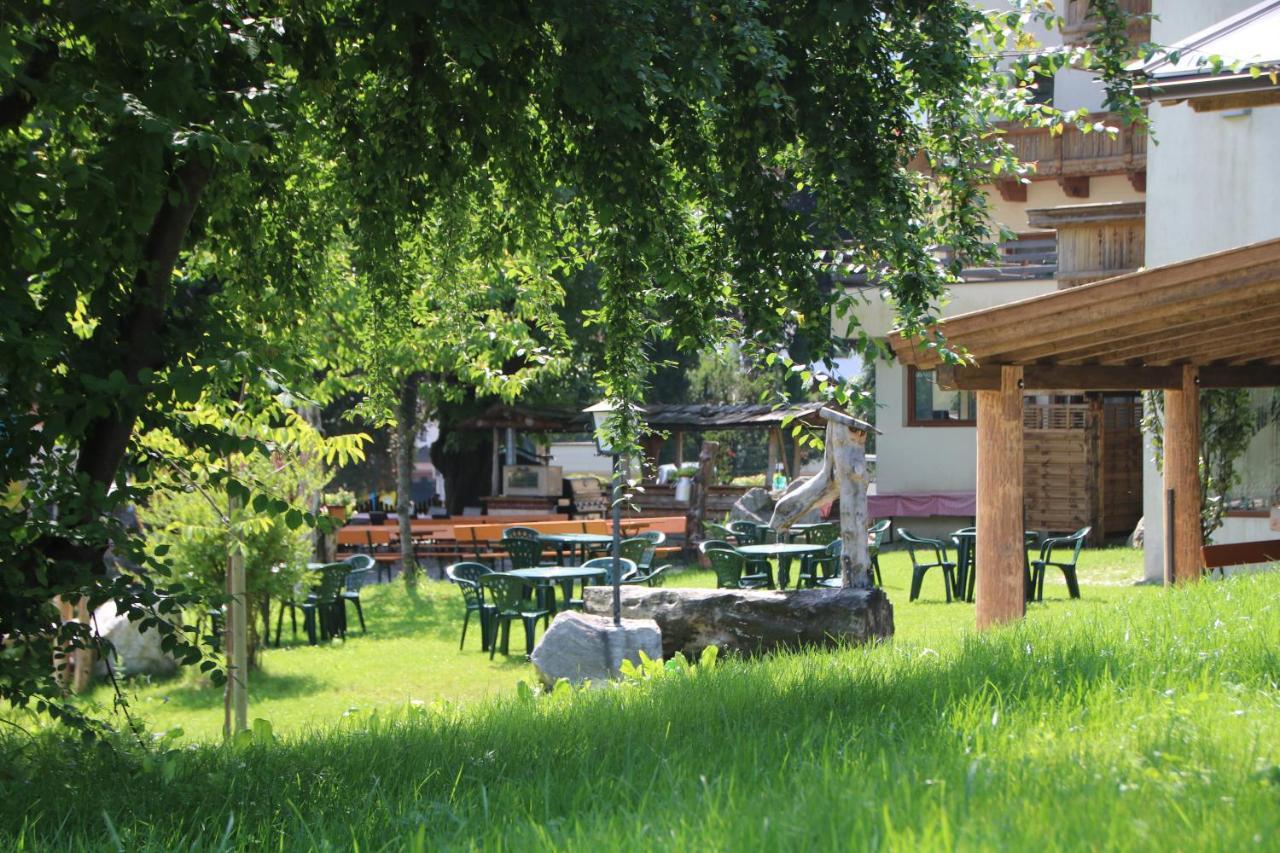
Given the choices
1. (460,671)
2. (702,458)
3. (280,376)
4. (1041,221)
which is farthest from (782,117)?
(702,458)

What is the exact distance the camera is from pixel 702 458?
26.2 meters

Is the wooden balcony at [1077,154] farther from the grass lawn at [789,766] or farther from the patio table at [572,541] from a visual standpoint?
the grass lawn at [789,766]

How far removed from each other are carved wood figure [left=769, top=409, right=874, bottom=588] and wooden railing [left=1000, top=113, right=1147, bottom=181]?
367 inches

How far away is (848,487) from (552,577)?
3.35 meters

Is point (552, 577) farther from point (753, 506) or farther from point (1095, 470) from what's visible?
point (753, 506)

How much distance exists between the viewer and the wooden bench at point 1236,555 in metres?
11.0

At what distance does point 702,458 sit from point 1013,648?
19728mm

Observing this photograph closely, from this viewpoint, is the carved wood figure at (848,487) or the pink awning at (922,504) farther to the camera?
the pink awning at (922,504)

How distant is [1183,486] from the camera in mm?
11570

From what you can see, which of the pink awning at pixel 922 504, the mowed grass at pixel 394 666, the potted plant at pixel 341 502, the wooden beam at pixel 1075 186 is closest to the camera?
the mowed grass at pixel 394 666

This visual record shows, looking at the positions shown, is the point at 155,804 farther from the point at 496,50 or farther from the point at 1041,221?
the point at 1041,221

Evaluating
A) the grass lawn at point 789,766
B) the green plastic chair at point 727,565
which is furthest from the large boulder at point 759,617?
the grass lawn at point 789,766

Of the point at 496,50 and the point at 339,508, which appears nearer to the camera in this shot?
the point at 496,50

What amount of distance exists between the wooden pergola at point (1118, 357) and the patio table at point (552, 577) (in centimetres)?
566
